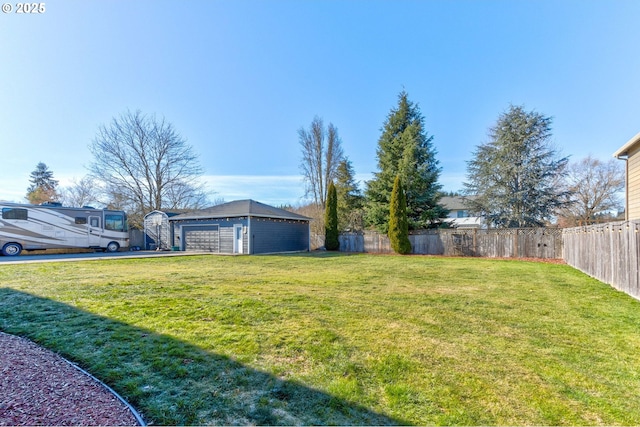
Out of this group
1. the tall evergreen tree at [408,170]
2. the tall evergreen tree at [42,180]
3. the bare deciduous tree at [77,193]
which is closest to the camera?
the tall evergreen tree at [408,170]

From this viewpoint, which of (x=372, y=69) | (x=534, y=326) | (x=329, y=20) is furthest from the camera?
(x=372, y=69)

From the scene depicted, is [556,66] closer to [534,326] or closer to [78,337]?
[534,326]

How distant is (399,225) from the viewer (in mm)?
17234

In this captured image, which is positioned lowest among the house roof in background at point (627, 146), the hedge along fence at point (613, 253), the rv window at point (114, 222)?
the hedge along fence at point (613, 253)

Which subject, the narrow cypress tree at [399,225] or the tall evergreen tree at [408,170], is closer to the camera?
the narrow cypress tree at [399,225]

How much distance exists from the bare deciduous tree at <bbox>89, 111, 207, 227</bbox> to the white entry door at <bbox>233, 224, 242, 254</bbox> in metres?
9.95

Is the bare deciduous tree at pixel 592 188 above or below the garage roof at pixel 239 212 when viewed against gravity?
above

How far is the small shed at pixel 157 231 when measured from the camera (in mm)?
20350

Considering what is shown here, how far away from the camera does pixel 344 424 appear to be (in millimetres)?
1873

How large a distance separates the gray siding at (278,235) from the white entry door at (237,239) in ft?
2.41

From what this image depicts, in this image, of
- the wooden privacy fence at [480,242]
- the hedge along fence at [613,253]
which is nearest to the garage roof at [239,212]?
the wooden privacy fence at [480,242]

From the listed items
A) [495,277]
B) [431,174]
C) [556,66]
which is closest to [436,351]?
[495,277]

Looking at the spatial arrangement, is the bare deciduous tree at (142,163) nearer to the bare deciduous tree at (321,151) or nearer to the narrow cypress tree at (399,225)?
the bare deciduous tree at (321,151)

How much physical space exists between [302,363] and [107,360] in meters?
1.73
